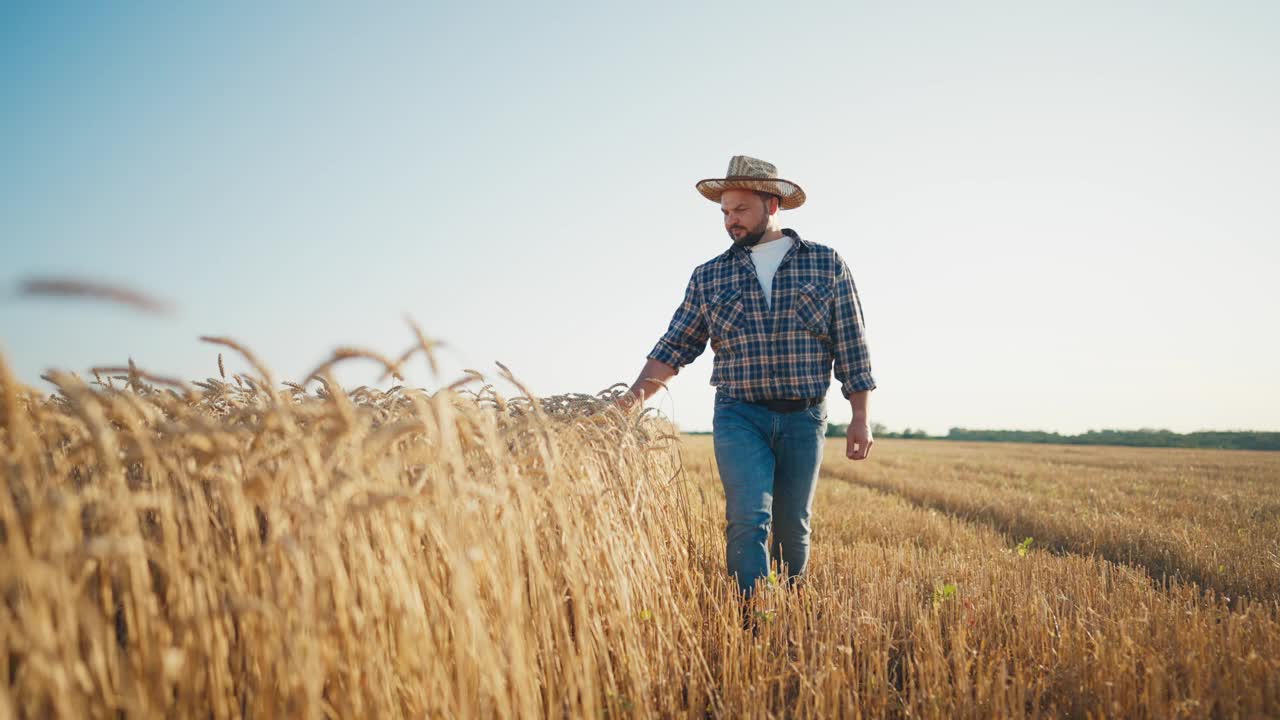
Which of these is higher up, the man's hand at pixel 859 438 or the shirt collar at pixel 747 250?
the shirt collar at pixel 747 250

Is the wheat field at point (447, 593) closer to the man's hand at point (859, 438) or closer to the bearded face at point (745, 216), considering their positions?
the man's hand at point (859, 438)

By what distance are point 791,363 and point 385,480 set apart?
87.9 inches

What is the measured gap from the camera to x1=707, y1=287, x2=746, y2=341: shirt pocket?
348cm

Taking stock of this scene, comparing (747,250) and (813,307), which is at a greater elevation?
(747,250)

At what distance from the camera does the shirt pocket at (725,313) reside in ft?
11.4

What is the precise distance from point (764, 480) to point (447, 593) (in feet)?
5.65

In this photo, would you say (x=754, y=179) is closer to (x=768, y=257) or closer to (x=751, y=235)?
(x=751, y=235)

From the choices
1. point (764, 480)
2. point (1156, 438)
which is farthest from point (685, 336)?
point (1156, 438)

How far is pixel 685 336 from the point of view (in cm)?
377

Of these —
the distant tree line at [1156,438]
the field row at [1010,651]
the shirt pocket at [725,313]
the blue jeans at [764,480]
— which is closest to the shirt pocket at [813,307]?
the shirt pocket at [725,313]

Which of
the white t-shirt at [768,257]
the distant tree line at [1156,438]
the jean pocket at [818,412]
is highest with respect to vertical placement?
the white t-shirt at [768,257]

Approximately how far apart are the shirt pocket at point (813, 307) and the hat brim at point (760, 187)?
0.64 metres

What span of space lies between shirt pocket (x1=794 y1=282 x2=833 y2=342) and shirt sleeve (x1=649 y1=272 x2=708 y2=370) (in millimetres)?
596

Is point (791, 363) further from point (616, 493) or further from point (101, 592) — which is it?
point (101, 592)
